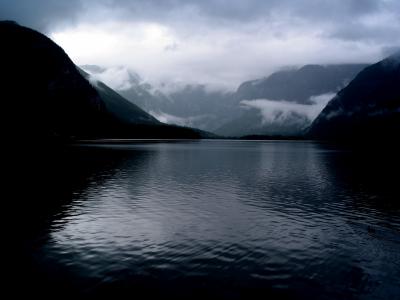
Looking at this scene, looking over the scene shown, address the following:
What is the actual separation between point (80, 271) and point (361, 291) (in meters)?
22.5

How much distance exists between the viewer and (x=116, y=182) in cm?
7962

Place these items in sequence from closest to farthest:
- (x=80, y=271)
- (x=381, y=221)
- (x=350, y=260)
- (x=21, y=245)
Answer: (x=80, y=271)
(x=350, y=260)
(x=21, y=245)
(x=381, y=221)

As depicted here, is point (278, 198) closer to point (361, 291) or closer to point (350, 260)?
point (350, 260)

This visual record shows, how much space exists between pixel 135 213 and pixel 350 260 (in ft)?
98.6

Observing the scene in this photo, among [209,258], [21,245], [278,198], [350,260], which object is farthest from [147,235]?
[278,198]

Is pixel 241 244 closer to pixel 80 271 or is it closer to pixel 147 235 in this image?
pixel 147 235

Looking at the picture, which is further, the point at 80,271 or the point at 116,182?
the point at 116,182

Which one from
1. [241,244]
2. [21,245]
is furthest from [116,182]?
[241,244]

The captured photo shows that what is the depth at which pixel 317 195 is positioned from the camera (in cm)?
6669

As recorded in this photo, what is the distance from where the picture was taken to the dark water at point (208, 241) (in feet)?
86.8

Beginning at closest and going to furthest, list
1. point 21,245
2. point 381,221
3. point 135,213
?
point 21,245, point 381,221, point 135,213

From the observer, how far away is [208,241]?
37.3m

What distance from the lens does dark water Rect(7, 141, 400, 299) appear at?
26.5 meters

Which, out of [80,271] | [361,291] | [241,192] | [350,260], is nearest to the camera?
[361,291]
